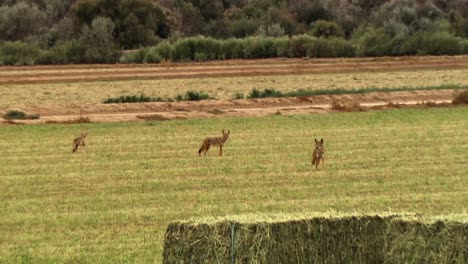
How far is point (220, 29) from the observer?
336 ft

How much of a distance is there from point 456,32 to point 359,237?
79278 millimetres

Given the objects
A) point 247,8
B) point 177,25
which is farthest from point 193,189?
point 247,8

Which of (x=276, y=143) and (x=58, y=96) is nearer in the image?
(x=276, y=143)

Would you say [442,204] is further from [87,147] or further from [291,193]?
[87,147]

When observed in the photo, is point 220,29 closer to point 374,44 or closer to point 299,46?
point 299,46

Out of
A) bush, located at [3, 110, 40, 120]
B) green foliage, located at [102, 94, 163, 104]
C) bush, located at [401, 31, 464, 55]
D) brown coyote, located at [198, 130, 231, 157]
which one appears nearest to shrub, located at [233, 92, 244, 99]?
green foliage, located at [102, 94, 163, 104]

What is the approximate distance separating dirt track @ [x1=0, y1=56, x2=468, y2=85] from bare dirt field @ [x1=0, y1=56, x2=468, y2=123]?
6 cm

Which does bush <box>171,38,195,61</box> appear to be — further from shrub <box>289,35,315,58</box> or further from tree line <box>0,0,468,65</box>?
shrub <box>289,35,315,58</box>

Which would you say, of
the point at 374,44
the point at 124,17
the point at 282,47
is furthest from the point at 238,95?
the point at 124,17

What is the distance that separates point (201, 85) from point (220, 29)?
48.4 meters

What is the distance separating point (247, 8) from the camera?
106750 millimetres

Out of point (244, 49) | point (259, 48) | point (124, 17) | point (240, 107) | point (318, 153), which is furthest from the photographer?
point (124, 17)

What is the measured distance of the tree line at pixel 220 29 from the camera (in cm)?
7650

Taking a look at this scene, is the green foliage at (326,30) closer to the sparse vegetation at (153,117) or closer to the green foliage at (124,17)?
the green foliage at (124,17)
